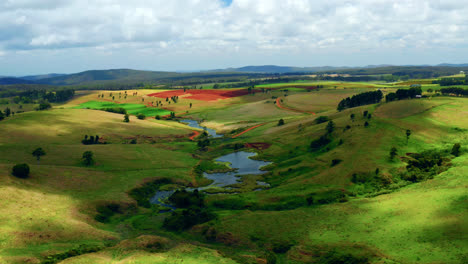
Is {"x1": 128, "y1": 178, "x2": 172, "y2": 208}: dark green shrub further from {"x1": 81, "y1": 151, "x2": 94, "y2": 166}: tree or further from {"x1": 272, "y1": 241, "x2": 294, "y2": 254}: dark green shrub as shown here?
{"x1": 272, "y1": 241, "x2": 294, "y2": 254}: dark green shrub

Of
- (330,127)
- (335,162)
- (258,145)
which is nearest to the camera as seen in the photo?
(335,162)

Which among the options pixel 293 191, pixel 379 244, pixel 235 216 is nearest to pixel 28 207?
pixel 235 216

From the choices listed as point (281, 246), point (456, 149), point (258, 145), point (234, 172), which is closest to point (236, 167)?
point (234, 172)

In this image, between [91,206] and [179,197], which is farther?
[179,197]

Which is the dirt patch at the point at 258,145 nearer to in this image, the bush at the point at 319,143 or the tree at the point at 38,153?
the bush at the point at 319,143

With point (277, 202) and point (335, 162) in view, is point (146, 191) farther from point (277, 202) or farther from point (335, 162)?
point (335, 162)

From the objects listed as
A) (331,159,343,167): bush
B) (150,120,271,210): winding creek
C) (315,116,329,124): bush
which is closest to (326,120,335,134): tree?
(315,116,329,124): bush

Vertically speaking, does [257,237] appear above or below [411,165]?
below

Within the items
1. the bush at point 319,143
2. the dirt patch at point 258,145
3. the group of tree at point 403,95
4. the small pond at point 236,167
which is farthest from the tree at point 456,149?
the group of tree at point 403,95

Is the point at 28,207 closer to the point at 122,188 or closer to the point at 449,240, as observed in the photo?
the point at 122,188
